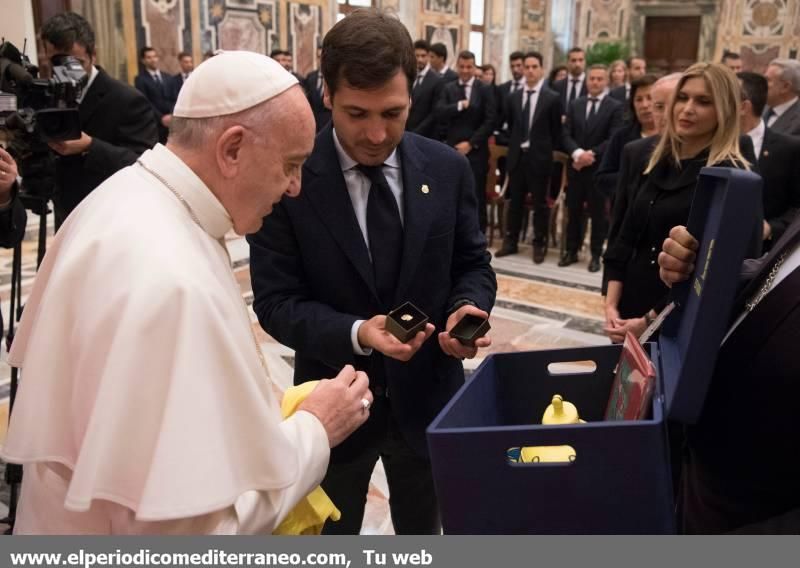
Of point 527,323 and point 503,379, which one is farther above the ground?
point 503,379

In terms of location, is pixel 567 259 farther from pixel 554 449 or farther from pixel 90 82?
pixel 554 449

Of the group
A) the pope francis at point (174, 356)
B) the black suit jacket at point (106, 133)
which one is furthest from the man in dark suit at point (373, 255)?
the black suit jacket at point (106, 133)

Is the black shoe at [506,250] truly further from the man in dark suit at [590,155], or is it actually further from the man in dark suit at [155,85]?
the man in dark suit at [155,85]

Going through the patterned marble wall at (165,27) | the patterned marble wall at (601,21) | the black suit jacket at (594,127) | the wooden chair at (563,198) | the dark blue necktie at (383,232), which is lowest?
the wooden chair at (563,198)

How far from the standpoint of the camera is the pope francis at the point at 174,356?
1165mm

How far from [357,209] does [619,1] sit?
19750 mm

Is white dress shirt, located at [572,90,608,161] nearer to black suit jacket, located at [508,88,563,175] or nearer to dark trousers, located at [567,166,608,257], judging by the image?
dark trousers, located at [567,166,608,257]

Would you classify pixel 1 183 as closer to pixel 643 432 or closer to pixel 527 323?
pixel 643 432

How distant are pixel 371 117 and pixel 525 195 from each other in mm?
6286

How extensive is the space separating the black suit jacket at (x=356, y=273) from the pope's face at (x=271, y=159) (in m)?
0.43

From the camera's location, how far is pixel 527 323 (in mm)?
5730

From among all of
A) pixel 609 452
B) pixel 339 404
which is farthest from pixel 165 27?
pixel 609 452

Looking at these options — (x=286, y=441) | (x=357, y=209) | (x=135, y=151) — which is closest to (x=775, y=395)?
(x=286, y=441)
